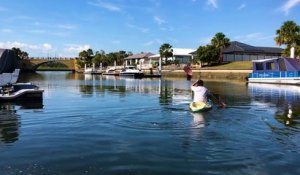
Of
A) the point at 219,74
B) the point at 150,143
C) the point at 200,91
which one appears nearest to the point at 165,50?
the point at 219,74

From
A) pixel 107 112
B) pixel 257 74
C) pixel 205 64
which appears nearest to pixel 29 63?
pixel 205 64

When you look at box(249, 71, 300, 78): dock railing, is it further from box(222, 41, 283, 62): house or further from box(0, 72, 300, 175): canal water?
box(222, 41, 283, 62): house

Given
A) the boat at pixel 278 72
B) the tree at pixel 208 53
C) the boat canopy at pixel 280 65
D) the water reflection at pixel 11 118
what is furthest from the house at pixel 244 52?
the water reflection at pixel 11 118

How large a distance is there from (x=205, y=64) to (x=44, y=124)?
316 feet

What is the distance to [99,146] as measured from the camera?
1278 cm

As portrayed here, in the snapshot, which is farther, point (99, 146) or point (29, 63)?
point (29, 63)

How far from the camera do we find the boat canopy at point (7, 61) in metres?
29.2

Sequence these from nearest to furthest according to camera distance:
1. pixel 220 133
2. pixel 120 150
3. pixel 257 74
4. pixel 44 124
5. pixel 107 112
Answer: pixel 120 150
pixel 220 133
pixel 44 124
pixel 107 112
pixel 257 74

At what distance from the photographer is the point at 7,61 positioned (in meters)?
29.8

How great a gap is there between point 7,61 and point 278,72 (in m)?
43.0

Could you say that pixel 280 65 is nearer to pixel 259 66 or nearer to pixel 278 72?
pixel 278 72

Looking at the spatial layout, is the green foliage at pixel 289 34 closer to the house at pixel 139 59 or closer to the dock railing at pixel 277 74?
the dock railing at pixel 277 74

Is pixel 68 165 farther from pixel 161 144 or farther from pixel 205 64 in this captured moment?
pixel 205 64

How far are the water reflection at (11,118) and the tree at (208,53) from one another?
260 ft
